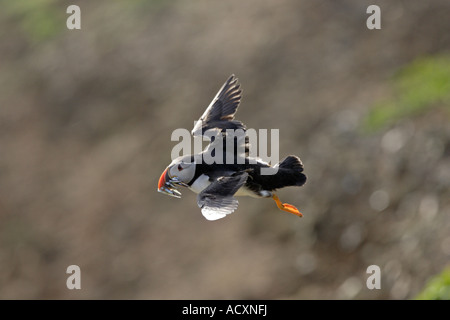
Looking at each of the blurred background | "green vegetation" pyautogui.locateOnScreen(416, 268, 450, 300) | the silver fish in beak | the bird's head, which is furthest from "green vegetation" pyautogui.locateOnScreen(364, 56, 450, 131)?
the silver fish in beak

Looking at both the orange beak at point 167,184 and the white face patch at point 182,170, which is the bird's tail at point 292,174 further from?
the orange beak at point 167,184

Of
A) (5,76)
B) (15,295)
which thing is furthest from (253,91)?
(5,76)

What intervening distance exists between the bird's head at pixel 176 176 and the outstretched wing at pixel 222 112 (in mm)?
928

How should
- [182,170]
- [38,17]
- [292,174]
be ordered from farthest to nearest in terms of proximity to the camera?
[38,17] < [292,174] < [182,170]

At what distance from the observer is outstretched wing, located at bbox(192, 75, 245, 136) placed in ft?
22.3

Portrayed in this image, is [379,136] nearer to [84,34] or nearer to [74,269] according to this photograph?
[74,269]

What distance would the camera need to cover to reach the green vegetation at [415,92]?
12945mm

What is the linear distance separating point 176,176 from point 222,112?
1.59 metres

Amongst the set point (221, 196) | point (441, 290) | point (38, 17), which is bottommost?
point (441, 290)

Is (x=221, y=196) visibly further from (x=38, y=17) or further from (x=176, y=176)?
(x=38, y=17)

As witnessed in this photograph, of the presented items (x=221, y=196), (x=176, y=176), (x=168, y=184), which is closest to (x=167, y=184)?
(x=168, y=184)

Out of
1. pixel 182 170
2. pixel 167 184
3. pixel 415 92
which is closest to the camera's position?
pixel 167 184

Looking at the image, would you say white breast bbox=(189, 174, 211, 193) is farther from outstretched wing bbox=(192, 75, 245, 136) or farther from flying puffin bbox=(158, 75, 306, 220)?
outstretched wing bbox=(192, 75, 245, 136)

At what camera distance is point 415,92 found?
13453 millimetres
